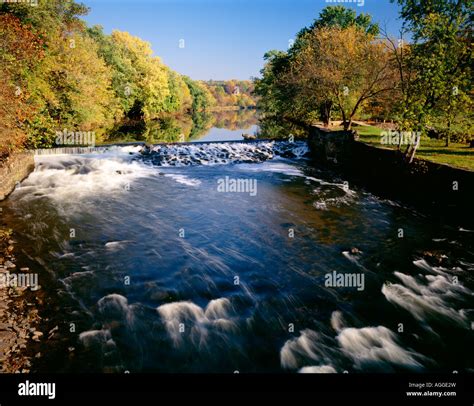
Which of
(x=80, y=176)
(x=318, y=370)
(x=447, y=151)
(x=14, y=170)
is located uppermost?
(x=447, y=151)

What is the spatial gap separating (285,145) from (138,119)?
3824 cm

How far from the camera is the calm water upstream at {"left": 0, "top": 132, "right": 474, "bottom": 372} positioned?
6.10 m

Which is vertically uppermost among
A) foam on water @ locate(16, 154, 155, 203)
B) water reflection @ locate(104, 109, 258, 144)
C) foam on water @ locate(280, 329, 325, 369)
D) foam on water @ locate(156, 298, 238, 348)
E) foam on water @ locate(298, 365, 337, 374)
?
water reflection @ locate(104, 109, 258, 144)

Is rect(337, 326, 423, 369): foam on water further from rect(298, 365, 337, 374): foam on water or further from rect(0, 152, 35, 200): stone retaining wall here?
rect(0, 152, 35, 200): stone retaining wall

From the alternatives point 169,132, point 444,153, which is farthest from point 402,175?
point 169,132

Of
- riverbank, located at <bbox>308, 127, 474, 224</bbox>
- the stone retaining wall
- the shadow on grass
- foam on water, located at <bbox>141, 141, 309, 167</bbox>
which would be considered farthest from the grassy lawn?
the stone retaining wall

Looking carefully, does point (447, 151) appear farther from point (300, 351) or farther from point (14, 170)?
point (14, 170)

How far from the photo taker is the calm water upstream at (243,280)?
6098 mm

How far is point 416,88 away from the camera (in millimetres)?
14586

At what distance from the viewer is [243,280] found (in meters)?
8.57

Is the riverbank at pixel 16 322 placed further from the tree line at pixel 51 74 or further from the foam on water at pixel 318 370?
the tree line at pixel 51 74

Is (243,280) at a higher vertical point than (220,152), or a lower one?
lower

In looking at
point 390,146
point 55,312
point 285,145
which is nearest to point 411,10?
point 390,146

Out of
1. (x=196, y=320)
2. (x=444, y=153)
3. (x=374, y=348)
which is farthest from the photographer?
(x=444, y=153)
